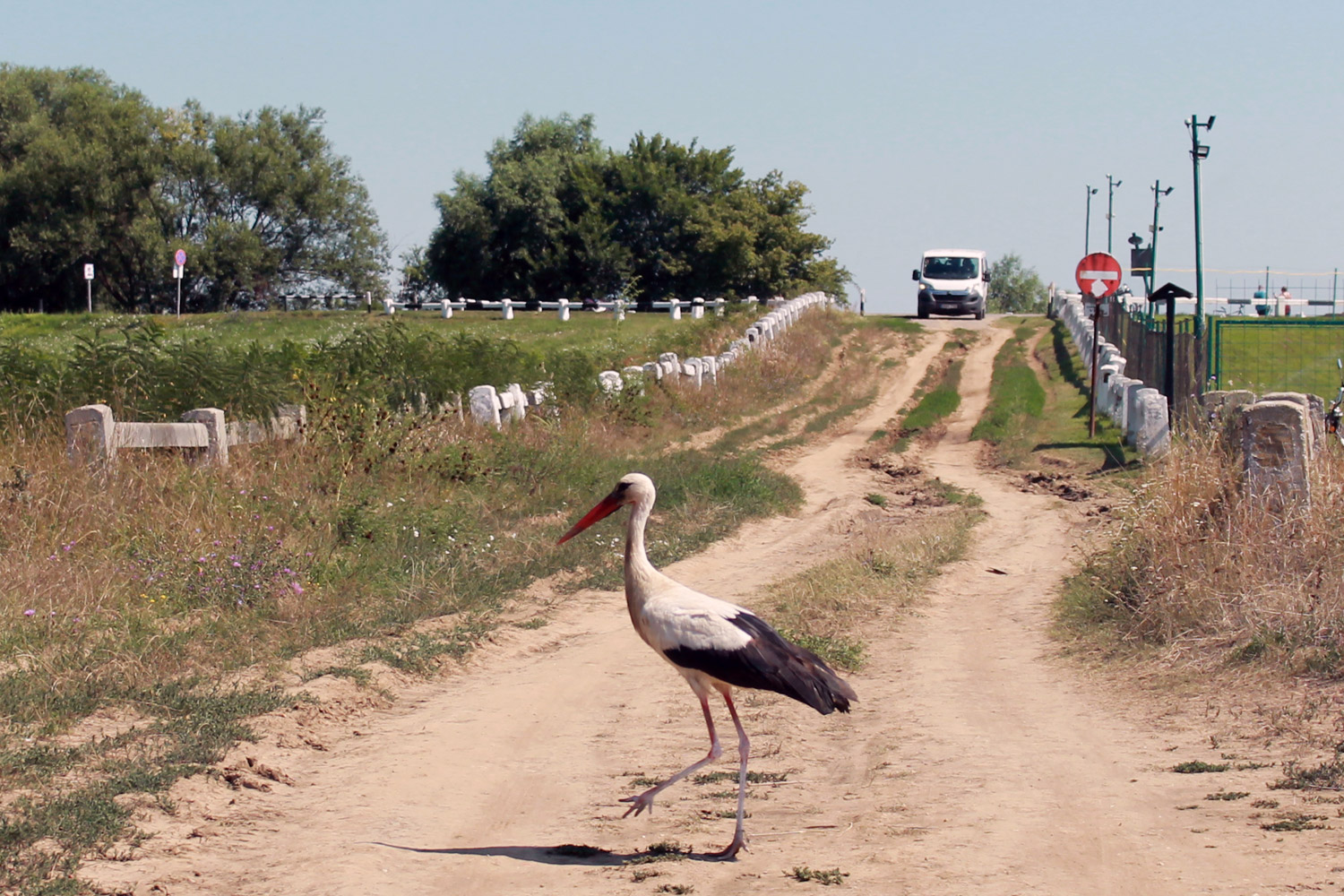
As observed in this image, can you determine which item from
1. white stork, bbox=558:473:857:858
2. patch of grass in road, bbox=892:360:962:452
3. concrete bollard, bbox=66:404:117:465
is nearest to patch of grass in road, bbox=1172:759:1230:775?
white stork, bbox=558:473:857:858

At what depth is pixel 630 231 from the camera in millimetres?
59188

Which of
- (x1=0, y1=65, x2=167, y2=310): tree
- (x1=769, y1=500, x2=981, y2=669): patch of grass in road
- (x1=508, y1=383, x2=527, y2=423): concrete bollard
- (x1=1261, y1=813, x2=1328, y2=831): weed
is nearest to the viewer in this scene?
(x1=1261, y1=813, x2=1328, y2=831): weed

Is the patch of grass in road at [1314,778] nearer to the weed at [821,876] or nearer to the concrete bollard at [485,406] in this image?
the weed at [821,876]

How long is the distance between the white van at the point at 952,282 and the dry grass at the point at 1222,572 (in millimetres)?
31467

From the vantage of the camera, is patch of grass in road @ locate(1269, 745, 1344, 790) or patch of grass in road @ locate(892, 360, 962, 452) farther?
patch of grass in road @ locate(892, 360, 962, 452)

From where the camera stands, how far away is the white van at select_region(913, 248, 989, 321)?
42.2 meters

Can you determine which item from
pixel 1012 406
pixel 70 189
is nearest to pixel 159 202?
pixel 70 189

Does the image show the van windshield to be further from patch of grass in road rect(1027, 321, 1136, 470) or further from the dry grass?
the dry grass

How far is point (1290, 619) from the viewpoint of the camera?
8570 mm

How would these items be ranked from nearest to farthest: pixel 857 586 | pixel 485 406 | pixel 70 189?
1. pixel 857 586
2. pixel 485 406
3. pixel 70 189

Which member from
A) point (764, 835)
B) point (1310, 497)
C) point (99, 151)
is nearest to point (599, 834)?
point (764, 835)

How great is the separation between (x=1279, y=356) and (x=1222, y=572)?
945 inches

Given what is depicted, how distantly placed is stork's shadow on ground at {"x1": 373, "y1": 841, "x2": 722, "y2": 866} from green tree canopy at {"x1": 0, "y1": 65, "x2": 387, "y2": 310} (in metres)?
57.9

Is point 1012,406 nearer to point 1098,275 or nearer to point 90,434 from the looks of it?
point 1098,275
